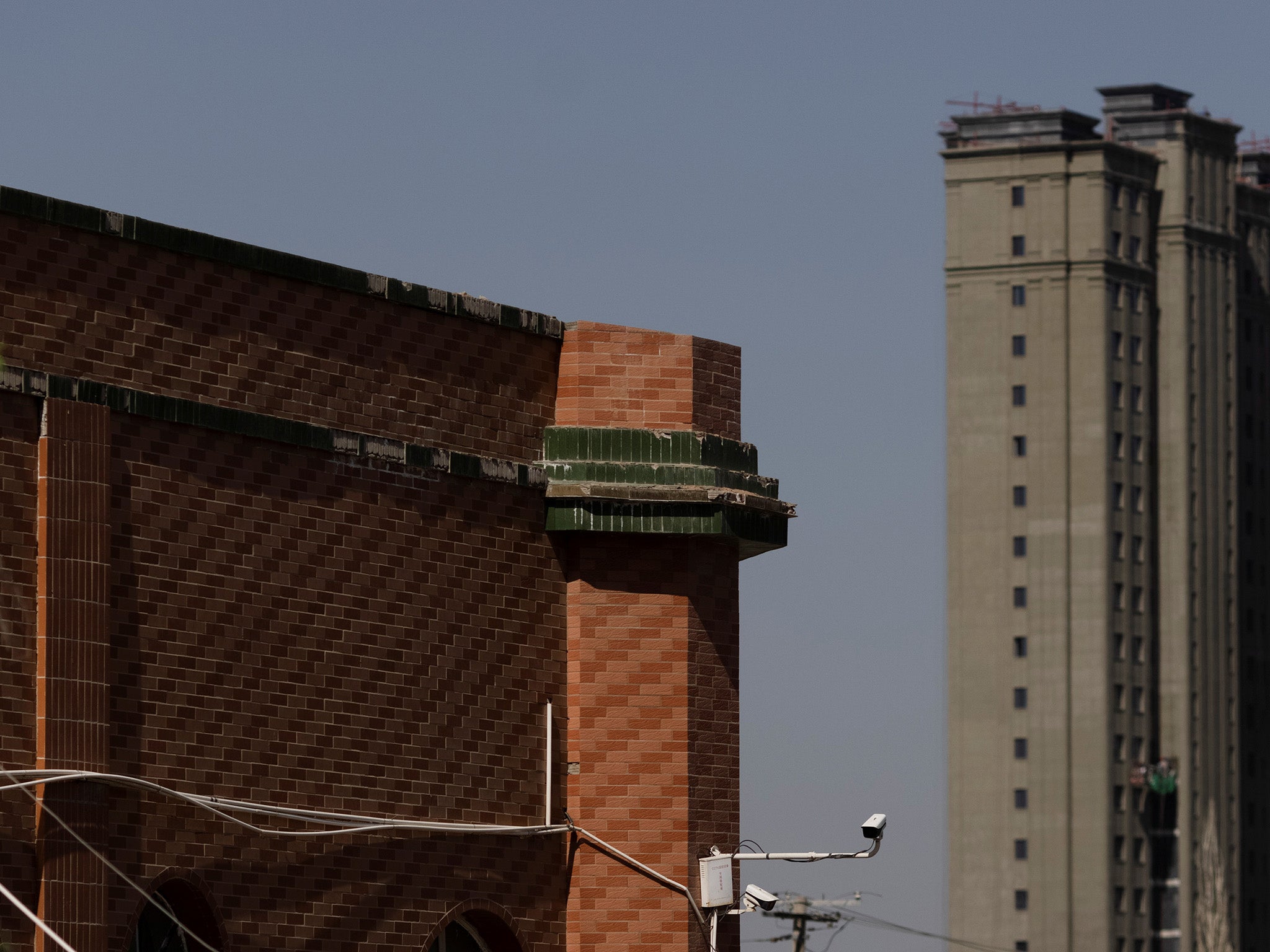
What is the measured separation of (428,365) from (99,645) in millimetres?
3898

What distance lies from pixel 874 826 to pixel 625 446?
3467 mm

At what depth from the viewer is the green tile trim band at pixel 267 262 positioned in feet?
51.9

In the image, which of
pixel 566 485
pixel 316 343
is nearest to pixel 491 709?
pixel 566 485

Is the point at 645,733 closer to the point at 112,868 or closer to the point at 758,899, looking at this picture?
the point at 758,899

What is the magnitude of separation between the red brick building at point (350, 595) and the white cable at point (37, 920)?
0.09 m

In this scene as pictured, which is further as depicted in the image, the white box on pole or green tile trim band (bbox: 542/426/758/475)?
green tile trim band (bbox: 542/426/758/475)

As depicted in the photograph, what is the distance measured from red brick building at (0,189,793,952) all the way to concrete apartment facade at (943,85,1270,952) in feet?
381

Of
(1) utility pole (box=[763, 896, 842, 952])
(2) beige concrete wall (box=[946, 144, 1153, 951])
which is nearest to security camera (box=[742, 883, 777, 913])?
(1) utility pole (box=[763, 896, 842, 952])

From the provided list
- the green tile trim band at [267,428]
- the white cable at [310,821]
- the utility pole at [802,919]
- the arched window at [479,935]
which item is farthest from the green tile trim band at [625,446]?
the utility pole at [802,919]

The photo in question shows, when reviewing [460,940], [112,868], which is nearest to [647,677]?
[460,940]

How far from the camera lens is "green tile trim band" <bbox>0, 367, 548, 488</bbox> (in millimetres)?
15602

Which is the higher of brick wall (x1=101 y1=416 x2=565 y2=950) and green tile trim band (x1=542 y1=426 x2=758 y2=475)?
green tile trim band (x1=542 y1=426 x2=758 y2=475)

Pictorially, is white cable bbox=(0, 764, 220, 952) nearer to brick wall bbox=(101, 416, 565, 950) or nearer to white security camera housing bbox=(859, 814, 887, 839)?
brick wall bbox=(101, 416, 565, 950)

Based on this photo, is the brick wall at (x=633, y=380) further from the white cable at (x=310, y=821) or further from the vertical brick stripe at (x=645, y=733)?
the white cable at (x=310, y=821)
